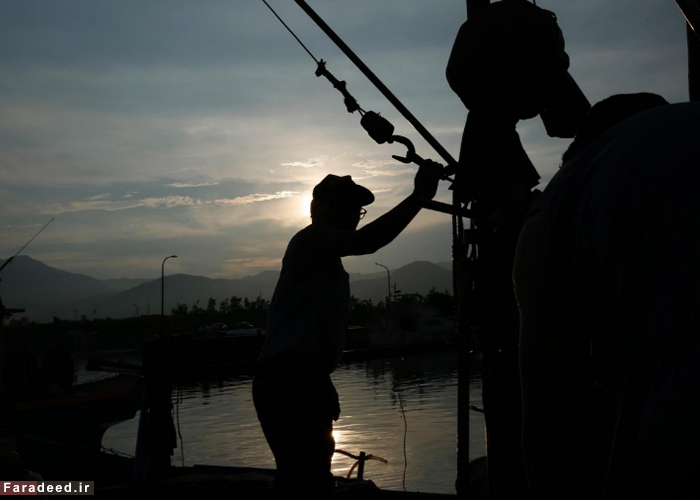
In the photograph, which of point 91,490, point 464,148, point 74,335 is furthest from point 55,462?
point 74,335

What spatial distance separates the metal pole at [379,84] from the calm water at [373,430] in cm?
940

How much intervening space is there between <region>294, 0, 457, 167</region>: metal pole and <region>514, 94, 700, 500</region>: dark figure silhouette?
2.72 metres

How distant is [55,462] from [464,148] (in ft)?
32.8

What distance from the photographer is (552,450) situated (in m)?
1.31

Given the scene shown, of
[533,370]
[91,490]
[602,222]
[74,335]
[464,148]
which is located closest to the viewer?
[602,222]

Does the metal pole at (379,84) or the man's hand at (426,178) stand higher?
the metal pole at (379,84)

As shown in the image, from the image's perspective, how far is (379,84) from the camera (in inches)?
180

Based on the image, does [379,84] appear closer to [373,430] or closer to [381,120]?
[381,120]

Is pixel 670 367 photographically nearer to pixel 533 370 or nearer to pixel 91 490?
pixel 533 370

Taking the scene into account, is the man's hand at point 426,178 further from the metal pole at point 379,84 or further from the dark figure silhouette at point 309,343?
the metal pole at point 379,84

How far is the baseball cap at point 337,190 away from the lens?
4219mm

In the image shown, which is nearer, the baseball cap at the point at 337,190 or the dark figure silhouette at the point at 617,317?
the dark figure silhouette at the point at 617,317

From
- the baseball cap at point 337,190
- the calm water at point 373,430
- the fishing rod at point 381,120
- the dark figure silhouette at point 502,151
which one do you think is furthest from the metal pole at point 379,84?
the calm water at point 373,430

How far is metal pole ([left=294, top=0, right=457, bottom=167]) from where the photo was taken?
4148mm
